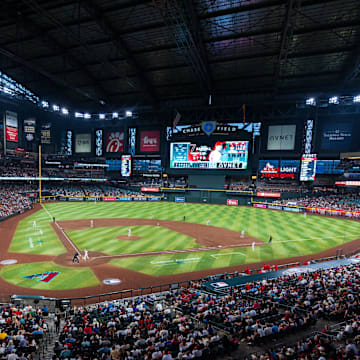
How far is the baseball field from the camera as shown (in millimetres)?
17500

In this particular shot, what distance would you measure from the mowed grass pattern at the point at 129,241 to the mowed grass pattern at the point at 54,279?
465cm

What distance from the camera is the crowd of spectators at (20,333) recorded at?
772 centimetres

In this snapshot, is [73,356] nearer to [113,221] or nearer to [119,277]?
[119,277]

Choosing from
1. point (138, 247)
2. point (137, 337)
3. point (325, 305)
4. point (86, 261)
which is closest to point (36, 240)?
point (86, 261)

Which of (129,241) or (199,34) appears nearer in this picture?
(129,241)

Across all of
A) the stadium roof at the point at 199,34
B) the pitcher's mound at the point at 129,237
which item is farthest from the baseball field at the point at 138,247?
the stadium roof at the point at 199,34

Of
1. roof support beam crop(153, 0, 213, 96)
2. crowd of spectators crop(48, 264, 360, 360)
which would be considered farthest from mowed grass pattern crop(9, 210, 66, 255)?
roof support beam crop(153, 0, 213, 96)

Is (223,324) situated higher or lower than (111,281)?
higher

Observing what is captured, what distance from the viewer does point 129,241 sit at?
88.0 ft

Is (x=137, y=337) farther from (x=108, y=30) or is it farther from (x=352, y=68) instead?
(x=352, y=68)

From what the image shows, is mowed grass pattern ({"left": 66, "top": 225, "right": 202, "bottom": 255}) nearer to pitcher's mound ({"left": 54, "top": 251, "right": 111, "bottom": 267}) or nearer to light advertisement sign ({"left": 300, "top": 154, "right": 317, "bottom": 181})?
pitcher's mound ({"left": 54, "top": 251, "right": 111, "bottom": 267})

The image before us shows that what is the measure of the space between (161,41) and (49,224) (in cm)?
3619

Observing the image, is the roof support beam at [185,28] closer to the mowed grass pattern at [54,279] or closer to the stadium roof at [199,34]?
the stadium roof at [199,34]

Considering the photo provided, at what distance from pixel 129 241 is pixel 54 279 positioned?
33.7 feet
